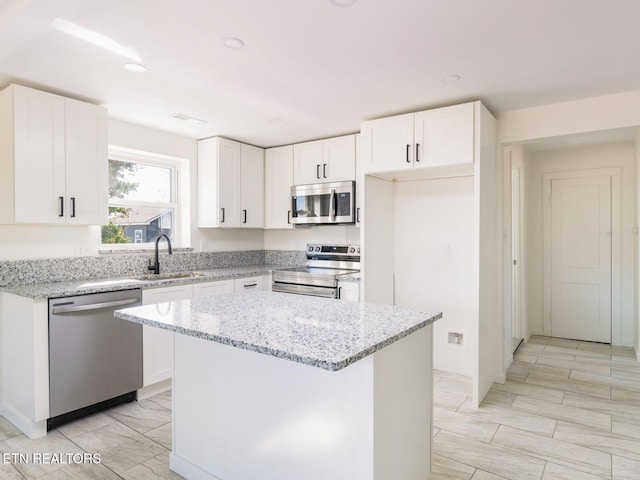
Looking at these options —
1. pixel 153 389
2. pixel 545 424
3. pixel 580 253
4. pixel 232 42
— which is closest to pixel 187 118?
pixel 232 42

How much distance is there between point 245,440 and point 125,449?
1.04 metres

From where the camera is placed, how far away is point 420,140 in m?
3.18

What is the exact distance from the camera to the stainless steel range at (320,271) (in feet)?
12.4

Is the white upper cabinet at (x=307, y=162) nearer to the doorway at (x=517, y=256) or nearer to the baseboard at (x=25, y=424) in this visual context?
the doorway at (x=517, y=256)

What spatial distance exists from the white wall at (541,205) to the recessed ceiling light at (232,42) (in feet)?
12.9

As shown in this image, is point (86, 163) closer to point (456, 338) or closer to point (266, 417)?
point (266, 417)

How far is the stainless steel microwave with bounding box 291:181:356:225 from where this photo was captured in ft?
12.9

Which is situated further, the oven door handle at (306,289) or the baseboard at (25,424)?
the oven door handle at (306,289)

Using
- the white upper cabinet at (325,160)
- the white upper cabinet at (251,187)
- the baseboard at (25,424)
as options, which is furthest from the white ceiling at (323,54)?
the baseboard at (25,424)

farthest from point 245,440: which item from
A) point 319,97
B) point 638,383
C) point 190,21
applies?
point 638,383

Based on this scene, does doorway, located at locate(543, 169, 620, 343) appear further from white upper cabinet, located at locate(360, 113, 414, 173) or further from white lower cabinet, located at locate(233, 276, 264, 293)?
white lower cabinet, located at locate(233, 276, 264, 293)

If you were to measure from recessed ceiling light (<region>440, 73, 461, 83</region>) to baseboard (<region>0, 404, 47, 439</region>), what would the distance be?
11.3 feet

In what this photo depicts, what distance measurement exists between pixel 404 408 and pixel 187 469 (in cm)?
121

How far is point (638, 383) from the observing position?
3424 millimetres
